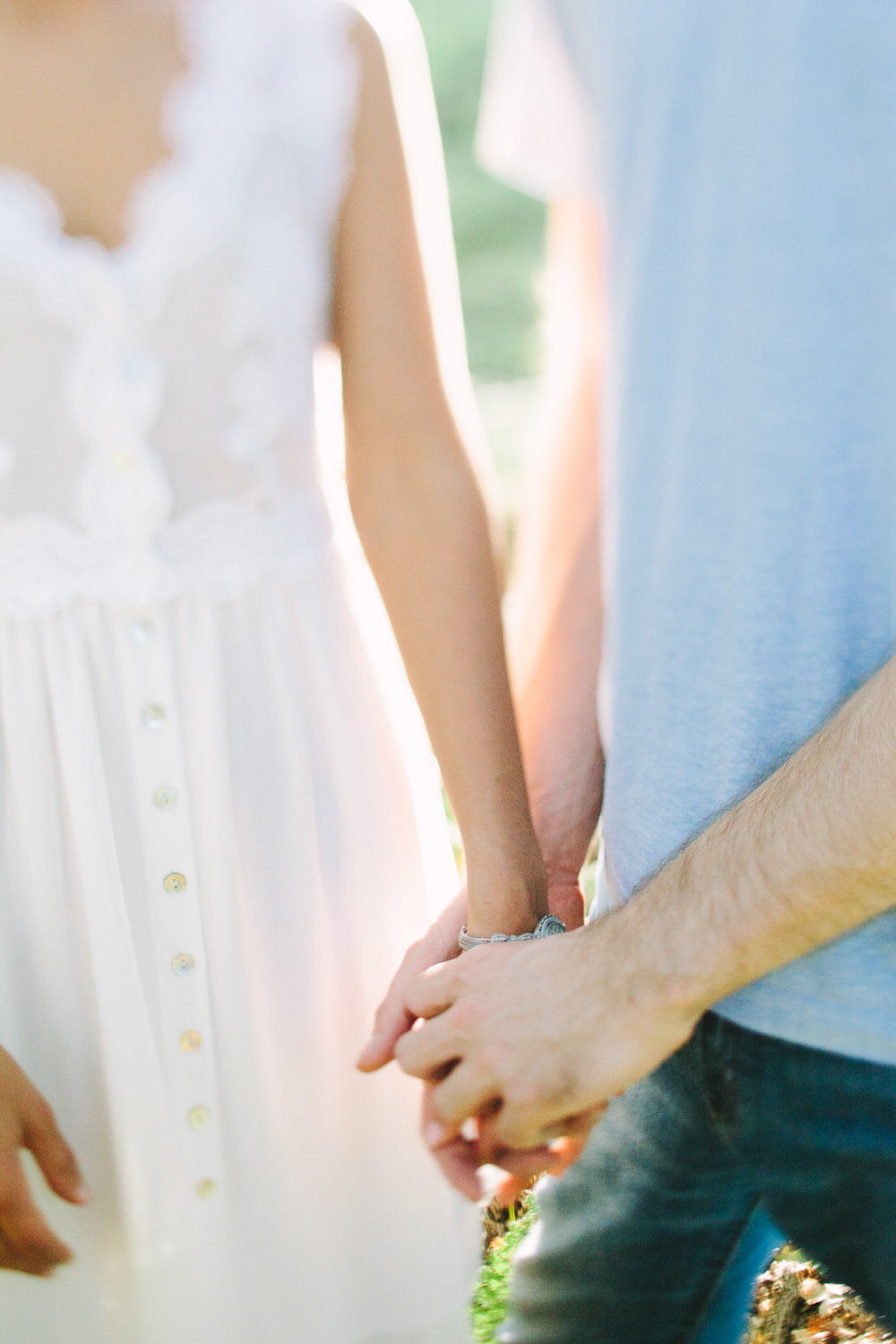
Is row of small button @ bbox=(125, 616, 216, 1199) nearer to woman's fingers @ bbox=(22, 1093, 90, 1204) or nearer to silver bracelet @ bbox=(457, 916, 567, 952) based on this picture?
woman's fingers @ bbox=(22, 1093, 90, 1204)

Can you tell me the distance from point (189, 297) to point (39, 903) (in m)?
0.71

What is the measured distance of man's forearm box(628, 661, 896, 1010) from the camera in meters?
1.06

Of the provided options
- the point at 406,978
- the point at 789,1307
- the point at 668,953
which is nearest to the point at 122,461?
the point at 406,978

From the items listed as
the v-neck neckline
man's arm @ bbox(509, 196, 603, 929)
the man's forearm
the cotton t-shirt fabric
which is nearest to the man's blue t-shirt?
the cotton t-shirt fabric

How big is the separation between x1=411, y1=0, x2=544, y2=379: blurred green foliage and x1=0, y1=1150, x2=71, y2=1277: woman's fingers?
8945 mm

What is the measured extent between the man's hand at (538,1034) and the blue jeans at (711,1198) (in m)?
0.20

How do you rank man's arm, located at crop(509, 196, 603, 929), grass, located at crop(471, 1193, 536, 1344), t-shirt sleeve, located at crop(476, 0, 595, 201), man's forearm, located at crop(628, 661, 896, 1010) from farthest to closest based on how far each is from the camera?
grass, located at crop(471, 1193, 536, 1344) → man's arm, located at crop(509, 196, 603, 929) → t-shirt sleeve, located at crop(476, 0, 595, 201) → man's forearm, located at crop(628, 661, 896, 1010)

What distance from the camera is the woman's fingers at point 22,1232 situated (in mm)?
1192

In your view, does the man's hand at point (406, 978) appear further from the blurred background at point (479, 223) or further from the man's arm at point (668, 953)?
the blurred background at point (479, 223)

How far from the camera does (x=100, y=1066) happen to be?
4.45 ft

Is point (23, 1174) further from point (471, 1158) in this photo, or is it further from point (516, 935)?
point (516, 935)

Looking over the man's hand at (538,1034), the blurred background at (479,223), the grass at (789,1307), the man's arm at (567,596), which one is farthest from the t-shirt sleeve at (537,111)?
the blurred background at (479,223)

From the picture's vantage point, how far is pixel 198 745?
135 cm

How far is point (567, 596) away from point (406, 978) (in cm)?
62
